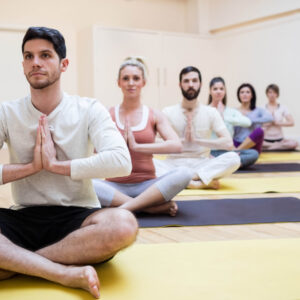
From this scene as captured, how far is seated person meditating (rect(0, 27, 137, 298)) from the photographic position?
5.46 feet

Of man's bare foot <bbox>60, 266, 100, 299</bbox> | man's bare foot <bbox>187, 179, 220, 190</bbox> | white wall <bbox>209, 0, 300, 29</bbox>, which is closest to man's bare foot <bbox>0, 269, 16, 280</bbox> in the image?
man's bare foot <bbox>60, 266, 100, 299</bbox>

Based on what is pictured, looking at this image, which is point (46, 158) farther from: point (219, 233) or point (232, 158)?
point (232, 158)

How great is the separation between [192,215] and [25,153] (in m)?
1.37

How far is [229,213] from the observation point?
2949 mm

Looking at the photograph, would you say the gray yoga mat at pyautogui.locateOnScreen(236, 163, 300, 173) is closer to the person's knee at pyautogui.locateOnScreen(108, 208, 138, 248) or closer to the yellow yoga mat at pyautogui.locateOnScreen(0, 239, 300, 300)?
the yellow yoga mat at pyautogui.locateOnScreen(0, 239, 300, 300)

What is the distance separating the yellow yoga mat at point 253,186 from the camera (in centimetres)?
372

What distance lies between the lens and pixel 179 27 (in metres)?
9.27

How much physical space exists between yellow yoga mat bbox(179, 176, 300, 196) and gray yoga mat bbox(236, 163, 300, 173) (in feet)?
1.67

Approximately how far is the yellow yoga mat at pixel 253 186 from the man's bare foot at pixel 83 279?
6.91ft

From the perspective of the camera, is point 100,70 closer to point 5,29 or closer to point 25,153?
point 5,29

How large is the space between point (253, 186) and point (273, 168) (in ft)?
4.05

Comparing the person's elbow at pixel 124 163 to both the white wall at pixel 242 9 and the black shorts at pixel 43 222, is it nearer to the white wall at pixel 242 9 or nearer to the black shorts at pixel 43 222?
the black shorts at pixel 43 222

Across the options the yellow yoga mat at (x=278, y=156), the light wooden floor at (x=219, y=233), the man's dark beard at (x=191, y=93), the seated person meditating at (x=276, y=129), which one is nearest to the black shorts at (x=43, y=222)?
the light wooden floor at (x=219, y=233)

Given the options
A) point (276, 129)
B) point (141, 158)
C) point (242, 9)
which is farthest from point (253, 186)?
point (242, 9)
